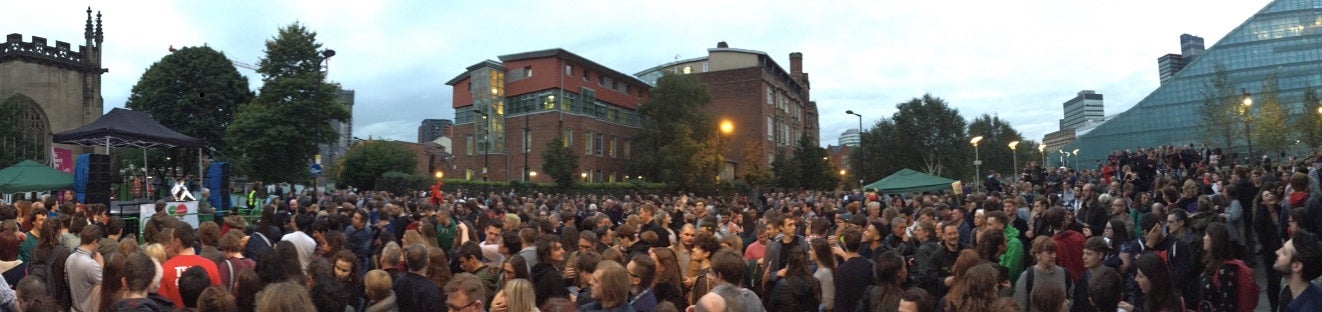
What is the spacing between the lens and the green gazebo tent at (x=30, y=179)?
60.0 ft

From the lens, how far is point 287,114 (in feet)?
115

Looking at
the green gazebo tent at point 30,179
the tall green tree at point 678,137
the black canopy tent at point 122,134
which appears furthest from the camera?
the tall green tree at point 678,137

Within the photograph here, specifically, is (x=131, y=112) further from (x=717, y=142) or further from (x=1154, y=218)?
(x=717, y=142)

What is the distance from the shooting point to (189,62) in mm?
45594

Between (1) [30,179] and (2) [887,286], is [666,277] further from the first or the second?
(1) [30,179]

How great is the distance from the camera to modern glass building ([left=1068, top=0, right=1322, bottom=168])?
7206 cm

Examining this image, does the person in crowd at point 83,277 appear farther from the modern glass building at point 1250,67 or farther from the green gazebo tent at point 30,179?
the modern glass building at point 1250,67

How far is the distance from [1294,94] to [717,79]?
5588cm

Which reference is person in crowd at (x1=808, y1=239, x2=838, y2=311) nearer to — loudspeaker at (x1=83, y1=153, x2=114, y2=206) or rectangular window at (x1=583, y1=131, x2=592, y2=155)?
loudspeaker at (x1=83, y1=153, x2=114, y2=206)

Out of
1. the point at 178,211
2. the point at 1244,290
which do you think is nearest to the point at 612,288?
the point at 1244,290

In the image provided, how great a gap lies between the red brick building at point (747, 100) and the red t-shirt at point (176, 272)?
52219 mm

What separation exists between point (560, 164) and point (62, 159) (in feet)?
85.1

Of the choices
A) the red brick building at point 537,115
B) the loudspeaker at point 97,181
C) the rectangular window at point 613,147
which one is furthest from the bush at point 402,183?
the rectangular window at point 613,147

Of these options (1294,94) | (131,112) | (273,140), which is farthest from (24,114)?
(1294,94)
